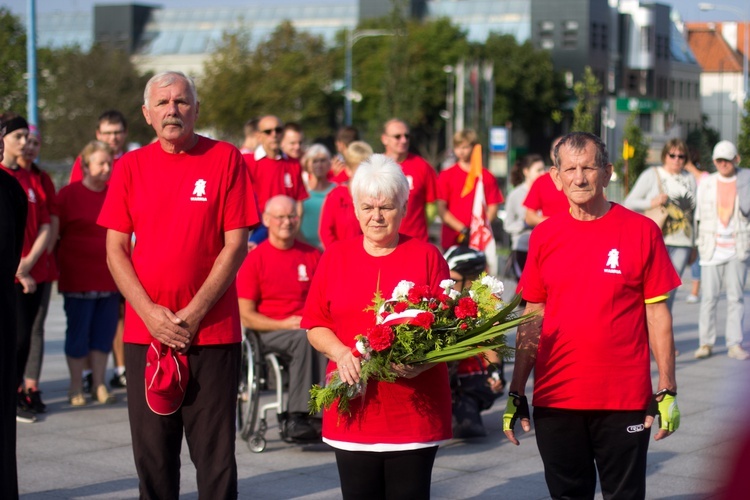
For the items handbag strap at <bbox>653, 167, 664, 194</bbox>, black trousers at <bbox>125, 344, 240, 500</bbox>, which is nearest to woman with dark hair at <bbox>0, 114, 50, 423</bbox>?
black trousers at <bbox>125, 344, 240, 500</bbox>

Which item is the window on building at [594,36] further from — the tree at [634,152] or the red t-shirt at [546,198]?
the red t-shirt at [546,198]

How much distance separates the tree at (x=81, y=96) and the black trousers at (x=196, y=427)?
5002cm

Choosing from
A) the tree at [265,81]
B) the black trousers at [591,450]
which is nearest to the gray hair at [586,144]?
the black trousers at [591,450]

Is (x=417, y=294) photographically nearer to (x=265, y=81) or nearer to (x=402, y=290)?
(x=402, y=290)

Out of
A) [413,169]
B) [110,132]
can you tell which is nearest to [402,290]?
[413,169]

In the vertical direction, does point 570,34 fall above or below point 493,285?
above

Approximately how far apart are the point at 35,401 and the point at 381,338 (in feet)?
18.6

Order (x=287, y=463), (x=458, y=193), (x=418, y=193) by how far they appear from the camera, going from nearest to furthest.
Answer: (x=287, y=463) → (x=418, y=193) → (x=458, y=193)

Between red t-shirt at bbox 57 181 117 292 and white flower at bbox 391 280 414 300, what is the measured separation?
5.60 metres

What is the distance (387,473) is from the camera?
445 cm

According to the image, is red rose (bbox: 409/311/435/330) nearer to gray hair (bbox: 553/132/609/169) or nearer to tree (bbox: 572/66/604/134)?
gray hair (bbox: 553/132/609/169)

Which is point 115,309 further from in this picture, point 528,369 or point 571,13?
point 571,13

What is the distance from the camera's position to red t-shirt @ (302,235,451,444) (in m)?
4.40

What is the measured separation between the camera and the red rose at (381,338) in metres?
4.25
